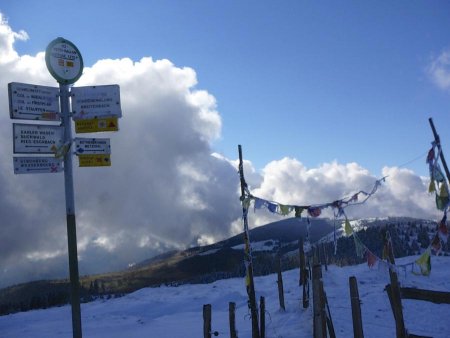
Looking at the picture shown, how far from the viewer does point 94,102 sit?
21.0 ft

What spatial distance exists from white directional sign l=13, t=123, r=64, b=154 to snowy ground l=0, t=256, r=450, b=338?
1191 centimetres

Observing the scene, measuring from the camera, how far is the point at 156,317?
34.3 meters

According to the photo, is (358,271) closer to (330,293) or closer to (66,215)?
(330,293)

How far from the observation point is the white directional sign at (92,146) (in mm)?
6277

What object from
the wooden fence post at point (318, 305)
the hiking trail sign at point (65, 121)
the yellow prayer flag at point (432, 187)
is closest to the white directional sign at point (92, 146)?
the hiking trail sign at point (65, 121)

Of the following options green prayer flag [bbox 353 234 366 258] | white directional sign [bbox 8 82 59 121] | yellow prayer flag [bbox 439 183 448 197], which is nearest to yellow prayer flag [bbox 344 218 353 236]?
green prayer flag [bbox 353 234 366 258]

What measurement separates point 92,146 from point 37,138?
74 centimetres

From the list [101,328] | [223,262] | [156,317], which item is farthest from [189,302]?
[223,262]

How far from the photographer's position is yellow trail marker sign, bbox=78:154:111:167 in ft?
20.7

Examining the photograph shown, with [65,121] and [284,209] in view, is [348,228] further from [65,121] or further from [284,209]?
[65,121]

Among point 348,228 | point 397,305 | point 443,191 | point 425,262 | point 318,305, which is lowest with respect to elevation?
point 318,305

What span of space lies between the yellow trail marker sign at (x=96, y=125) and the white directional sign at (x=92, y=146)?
155 mm

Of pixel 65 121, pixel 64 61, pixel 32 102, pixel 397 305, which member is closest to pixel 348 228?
pixel 397 305

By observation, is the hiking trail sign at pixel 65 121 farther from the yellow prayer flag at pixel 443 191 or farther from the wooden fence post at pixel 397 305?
the wooden fence post at pixel 397 305
